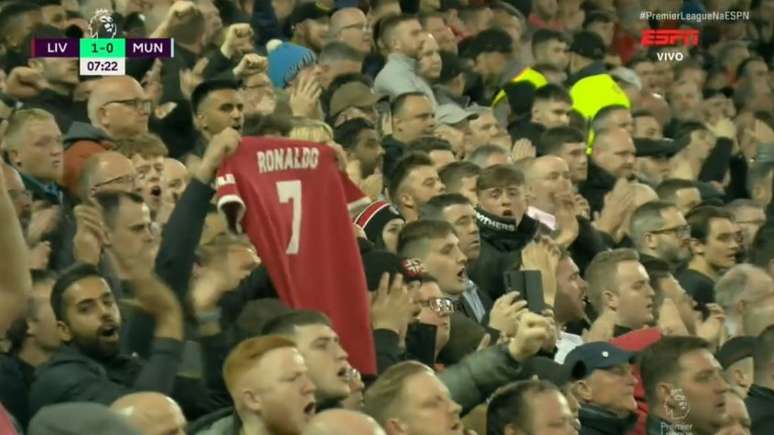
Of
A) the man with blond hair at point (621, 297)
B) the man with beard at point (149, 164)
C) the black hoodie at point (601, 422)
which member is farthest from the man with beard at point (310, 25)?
the black hoodie at point (601, 422)

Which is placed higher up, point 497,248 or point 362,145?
point 362,145

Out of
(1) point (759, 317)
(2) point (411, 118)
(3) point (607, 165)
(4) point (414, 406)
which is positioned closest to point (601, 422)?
(4) point (414, 406)

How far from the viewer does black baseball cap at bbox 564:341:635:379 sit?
20.9 feet

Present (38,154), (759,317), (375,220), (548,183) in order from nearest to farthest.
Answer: (38,154) → (375,220) → (759,317) → (548,183)

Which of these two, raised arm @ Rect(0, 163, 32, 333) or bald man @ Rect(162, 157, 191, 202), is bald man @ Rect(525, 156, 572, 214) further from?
raised arm @ Rect(0, 163, 32, 333)

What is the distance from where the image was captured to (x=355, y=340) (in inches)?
239

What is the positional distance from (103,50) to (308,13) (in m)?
2.58

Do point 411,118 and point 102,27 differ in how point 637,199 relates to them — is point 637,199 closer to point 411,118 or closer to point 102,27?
point 411,118

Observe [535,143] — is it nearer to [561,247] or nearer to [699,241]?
[699,241]

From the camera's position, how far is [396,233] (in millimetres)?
7230

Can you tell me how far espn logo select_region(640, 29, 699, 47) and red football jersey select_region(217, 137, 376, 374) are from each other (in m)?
7.71

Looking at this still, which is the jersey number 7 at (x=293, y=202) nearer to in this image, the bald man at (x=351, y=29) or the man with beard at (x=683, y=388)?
the man with beard at (x=683, y=388)

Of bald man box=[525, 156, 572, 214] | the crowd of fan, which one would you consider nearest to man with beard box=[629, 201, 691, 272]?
the crowd of fan

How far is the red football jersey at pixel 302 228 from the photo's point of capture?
6.06 meters
